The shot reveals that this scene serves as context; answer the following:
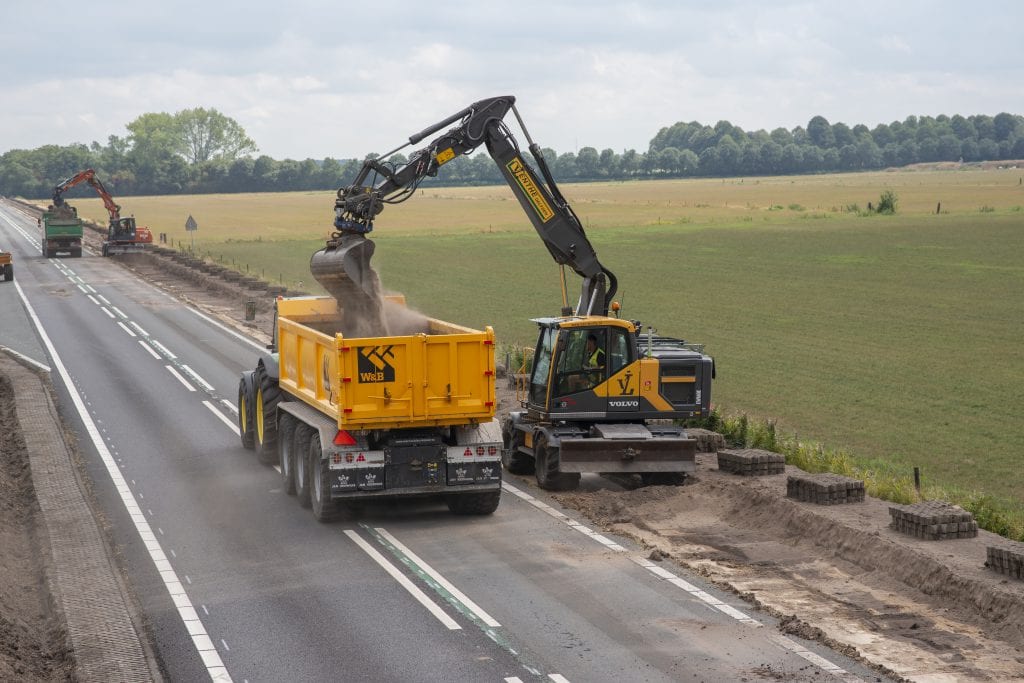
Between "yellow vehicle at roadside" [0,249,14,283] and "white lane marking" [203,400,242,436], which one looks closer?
"white lane marking" [203,400,242,436]

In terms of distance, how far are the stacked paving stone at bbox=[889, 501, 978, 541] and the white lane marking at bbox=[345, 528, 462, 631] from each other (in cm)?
629

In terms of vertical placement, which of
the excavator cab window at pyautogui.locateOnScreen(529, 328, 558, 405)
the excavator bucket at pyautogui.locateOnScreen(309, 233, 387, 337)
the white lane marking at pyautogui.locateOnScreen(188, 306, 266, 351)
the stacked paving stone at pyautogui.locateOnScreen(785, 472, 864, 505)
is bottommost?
the white lane marking at pyautogui.locateOnScreen(188, 306, 266, 351)

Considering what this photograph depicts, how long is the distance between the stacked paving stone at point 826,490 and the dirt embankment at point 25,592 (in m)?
10.1

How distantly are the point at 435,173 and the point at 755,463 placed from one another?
706 cm

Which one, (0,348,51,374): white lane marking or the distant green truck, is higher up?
the distant green truck

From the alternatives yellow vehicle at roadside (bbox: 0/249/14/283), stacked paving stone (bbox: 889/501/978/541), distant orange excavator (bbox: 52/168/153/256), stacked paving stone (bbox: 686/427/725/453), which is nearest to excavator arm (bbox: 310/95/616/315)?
stacked paving stone (bbox: 686/427/725/453)

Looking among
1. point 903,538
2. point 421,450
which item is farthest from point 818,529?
point 421,450

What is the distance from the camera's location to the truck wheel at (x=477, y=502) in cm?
1852

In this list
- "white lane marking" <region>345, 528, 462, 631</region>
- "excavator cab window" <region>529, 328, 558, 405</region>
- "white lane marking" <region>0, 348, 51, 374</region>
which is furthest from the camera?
"white lane marking" <region>0, 348, 51, 374</region>

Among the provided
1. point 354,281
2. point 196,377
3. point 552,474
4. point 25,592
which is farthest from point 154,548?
point 196,377

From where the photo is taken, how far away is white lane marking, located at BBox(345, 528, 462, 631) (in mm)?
13852

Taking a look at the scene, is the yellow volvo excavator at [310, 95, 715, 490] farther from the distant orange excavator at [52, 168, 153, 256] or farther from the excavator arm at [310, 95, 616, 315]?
the distant orange excavator at [52, 168, 153, 256]

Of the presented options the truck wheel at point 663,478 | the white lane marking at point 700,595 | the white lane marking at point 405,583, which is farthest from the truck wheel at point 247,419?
the truck wheel at point 663,478

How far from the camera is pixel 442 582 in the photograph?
601 inches
